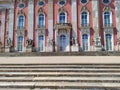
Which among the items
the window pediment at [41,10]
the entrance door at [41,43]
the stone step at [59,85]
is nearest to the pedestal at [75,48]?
the entrance door at [41,43]

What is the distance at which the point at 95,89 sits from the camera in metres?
7.17

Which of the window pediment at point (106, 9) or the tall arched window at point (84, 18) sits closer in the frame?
the window pediment at point (106, 9)

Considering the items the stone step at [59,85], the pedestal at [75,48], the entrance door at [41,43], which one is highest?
the entrance door at [41,43]

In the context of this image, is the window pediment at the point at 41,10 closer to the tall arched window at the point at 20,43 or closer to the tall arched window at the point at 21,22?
the tall arched window at the point at 21,22

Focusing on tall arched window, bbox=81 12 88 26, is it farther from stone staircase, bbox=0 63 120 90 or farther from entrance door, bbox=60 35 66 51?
stone staircase, bbox=0 63 120 90

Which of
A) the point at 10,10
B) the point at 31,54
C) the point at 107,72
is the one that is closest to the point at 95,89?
the point at 107,72

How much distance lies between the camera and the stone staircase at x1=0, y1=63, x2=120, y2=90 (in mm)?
7486

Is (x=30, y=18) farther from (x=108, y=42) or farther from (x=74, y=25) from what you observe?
(x=108, y=42)

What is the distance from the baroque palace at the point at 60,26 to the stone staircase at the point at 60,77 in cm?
1810

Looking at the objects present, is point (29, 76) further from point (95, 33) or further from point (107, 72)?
point (95, 33)

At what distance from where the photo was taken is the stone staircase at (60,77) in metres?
7.49

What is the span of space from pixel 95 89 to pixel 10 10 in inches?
1067

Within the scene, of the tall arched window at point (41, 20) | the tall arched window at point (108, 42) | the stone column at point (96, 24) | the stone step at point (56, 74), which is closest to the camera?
the stone step at point (56, 74)

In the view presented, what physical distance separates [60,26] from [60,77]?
69.9 ft
